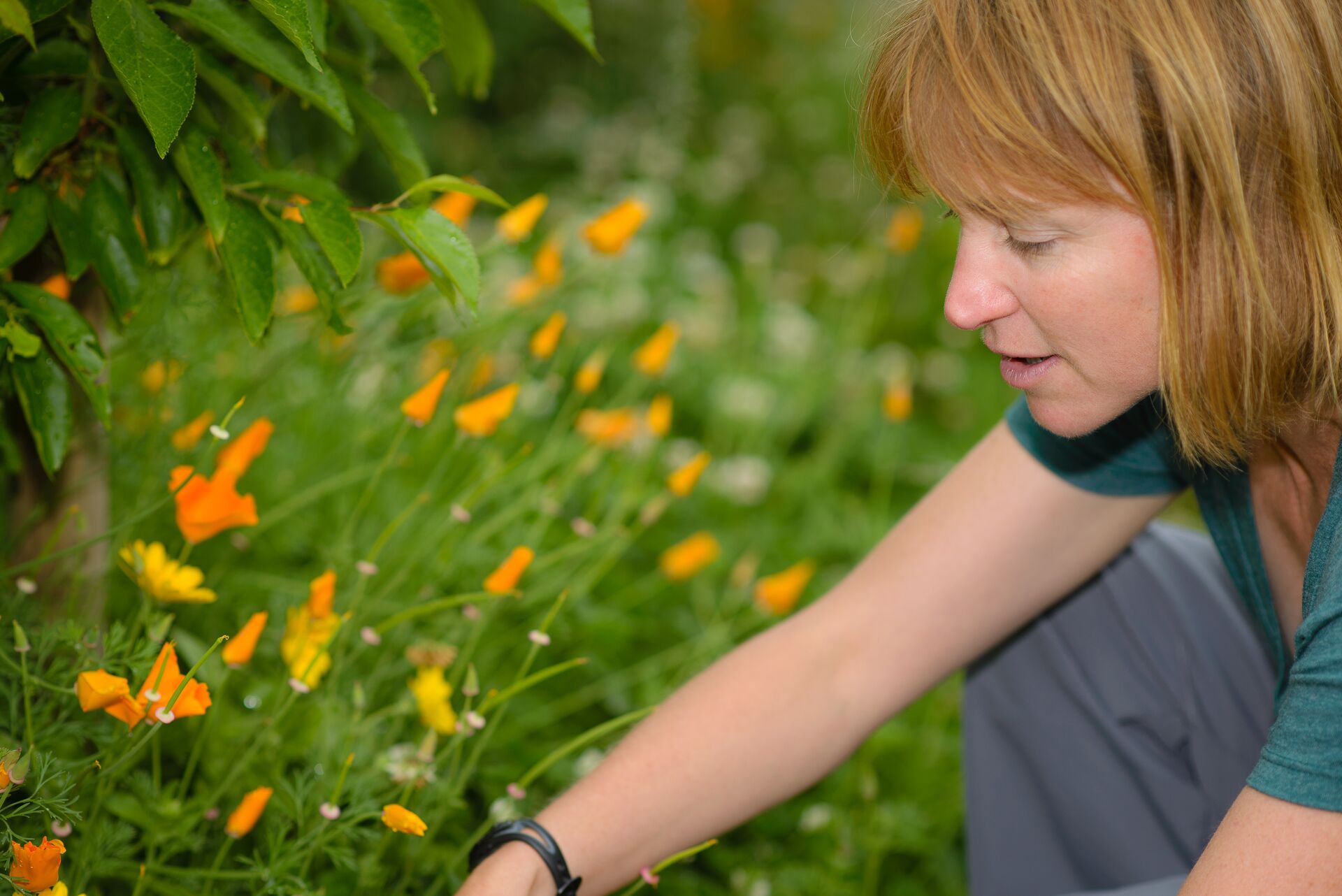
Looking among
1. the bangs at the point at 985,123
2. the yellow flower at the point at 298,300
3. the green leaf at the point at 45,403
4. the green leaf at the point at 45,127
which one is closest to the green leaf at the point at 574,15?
the bangs at the point at 985,123

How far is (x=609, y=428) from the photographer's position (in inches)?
55.5

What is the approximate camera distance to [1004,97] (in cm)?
85

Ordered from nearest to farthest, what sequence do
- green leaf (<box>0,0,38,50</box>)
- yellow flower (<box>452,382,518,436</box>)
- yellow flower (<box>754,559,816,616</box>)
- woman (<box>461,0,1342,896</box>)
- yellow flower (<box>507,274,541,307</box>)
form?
green leaf (<box>0,0,38,50</box>) < woman (<box>461,0,1342,896</box>) < yellow flower (<box>452,382,518,436</box>) < yellow flower (<box>754,559,816,616</box>) < yellow flower (<box>507,274,541,307</box>)

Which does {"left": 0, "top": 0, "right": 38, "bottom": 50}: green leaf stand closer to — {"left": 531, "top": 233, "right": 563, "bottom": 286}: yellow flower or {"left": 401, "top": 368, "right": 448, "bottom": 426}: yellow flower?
{"left": 401, "top": 368, "right": 448, "bottom": 426}: yellow flower

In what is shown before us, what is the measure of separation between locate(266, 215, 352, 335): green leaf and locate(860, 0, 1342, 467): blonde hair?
476 mm

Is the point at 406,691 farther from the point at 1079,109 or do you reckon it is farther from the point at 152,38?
the point at 1079,109

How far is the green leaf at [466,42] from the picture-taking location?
1081 mm

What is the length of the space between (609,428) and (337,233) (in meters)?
0.57

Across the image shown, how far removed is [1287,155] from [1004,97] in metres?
0.19

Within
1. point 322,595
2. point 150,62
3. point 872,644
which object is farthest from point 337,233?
point 872,644

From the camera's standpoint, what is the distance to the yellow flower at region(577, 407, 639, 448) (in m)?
1.42

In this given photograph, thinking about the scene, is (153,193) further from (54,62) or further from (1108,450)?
(1108,450)

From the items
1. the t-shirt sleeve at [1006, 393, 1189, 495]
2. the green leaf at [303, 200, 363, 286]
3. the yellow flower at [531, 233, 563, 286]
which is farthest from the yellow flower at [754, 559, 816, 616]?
the green leaf at [303, 200, 363, 286]

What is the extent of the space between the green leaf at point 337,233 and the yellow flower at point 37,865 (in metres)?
0.41
